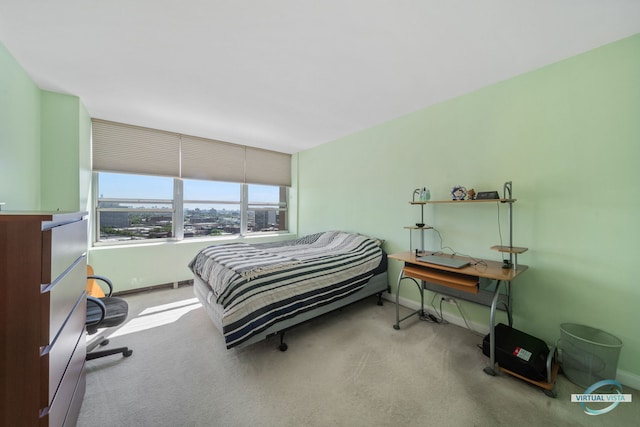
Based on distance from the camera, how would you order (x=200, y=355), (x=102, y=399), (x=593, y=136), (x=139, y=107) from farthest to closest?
(x=139, y=107) < (x=200, y=355) < (x=593, y=136) < (x=102, y=399)

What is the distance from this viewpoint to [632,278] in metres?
1.68

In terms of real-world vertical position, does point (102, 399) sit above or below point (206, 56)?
below

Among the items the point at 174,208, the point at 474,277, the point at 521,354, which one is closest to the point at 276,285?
the point at 474,277

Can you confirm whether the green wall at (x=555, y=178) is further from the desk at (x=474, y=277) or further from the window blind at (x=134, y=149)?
the window blind at (x=134, y=149)

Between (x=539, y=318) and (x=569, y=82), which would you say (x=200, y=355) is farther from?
(x=569, y=82)

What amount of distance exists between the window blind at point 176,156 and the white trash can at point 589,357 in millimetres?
4577

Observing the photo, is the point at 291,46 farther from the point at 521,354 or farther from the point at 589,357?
the point at 589,357

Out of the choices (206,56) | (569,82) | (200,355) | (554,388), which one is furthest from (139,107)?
Answer: (554,388)

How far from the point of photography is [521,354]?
172cm

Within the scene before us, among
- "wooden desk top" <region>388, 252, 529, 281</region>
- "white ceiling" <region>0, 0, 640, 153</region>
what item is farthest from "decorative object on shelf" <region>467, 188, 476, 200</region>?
"white ceiling" <region>0, 0, 640, 153</region>

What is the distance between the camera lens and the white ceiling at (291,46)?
147 centimetres

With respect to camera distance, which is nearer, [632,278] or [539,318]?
[632,278]

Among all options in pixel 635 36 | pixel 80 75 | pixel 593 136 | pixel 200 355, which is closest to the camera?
pixel 635 36

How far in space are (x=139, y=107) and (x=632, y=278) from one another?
4957 mm
